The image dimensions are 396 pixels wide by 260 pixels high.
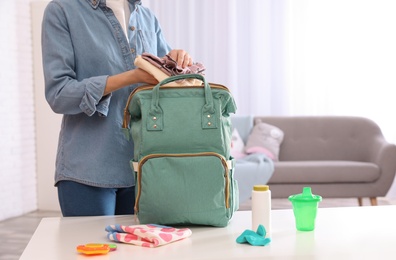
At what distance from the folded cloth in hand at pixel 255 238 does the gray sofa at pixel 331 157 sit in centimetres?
366

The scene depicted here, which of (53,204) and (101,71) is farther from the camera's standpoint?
(53,204)

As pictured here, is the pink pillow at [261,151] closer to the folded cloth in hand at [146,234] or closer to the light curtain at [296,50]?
the light curtain at [296,50]

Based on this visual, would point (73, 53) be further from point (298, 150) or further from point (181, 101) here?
point (298, 150)

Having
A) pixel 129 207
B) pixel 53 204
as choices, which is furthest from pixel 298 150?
pixel 129 207

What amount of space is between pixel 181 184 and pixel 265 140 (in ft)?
13.6

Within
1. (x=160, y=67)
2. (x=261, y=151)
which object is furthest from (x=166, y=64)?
(x=261, y=151)

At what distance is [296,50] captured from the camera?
A: 6.61 meters

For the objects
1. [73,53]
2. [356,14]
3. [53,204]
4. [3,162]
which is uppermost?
[356,14]

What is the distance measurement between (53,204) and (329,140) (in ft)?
8.30

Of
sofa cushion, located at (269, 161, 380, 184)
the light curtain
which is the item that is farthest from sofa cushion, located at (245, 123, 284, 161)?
the light curtain

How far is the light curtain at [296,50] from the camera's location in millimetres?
6523

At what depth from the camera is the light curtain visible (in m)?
6.52

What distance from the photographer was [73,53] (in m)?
1.80

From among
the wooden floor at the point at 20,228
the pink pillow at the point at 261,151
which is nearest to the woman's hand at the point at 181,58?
the wooden floor at the point at 20,228
